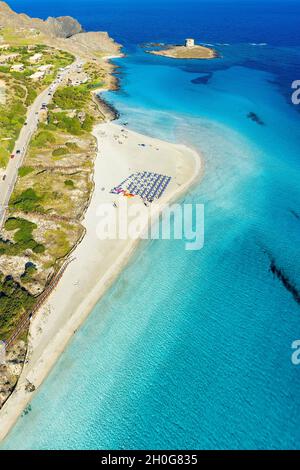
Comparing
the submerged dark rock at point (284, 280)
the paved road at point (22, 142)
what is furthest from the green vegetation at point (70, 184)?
the submerged dark rock at point (284, 280)

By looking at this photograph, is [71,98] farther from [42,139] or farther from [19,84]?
[42,139]

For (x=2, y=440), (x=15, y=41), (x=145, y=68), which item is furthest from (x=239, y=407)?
(x=15, y=41)

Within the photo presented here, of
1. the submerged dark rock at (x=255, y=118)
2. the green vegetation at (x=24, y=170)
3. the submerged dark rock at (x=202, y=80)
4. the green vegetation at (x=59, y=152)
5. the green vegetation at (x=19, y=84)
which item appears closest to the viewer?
the green vegetation at (x=24, y=170)

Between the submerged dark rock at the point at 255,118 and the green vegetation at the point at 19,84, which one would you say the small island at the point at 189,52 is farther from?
the submerged dark rock at the point at 255,118

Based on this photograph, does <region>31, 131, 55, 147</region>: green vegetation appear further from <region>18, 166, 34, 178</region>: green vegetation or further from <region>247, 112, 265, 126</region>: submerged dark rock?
<region>247, 112, 265, 126</region>: submerged dark rock

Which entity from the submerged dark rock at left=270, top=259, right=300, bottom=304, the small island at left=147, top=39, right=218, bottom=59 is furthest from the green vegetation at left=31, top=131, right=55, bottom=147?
the small island at left=147, top=39, right=218, bottom=59
